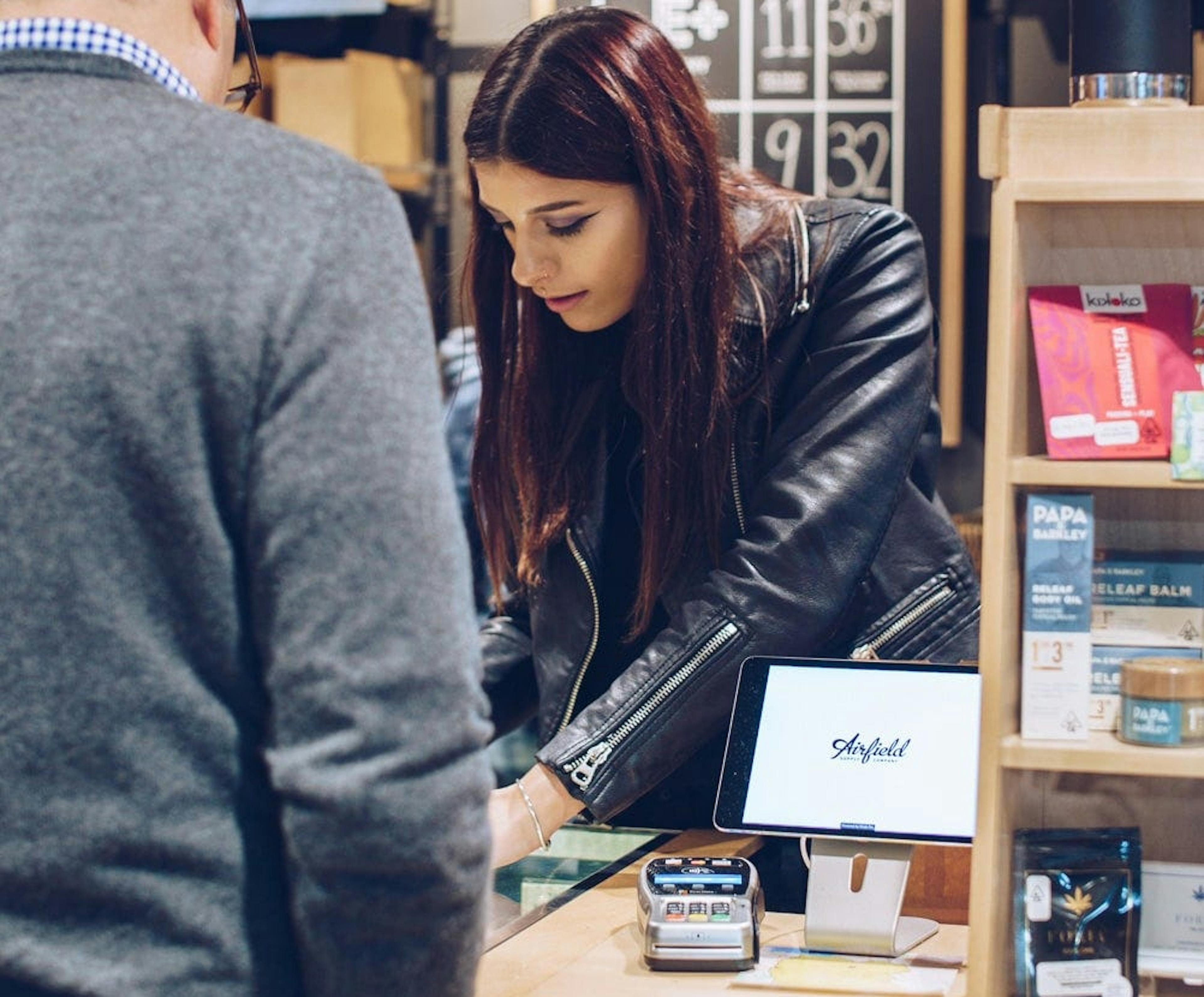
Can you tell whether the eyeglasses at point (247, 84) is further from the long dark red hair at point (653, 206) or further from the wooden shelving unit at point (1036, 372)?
the wooden shelving unit at point (1036, 372)

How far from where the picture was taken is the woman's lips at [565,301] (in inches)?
82.6

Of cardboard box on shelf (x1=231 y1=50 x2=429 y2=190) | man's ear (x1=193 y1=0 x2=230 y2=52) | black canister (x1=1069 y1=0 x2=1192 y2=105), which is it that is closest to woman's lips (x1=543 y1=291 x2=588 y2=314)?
black canister (x1=1069 y1=0 x2=1192 y2=105)

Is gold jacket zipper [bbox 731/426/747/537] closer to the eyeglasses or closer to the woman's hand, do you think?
the woman's hand

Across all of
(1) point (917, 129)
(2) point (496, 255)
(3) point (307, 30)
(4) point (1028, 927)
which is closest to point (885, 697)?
(4) point (1028, 927)

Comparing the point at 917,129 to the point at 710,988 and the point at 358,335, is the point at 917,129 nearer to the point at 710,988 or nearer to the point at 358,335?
the point at 710,988

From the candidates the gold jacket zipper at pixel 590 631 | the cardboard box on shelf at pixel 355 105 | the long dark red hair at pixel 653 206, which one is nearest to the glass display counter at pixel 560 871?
the gold jacket zipper at pixel 590 631

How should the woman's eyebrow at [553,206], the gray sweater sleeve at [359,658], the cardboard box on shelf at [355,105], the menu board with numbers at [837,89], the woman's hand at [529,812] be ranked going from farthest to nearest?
the cardboard box on shelf at [355,105] → the menu board with numbers at [837,89] → the woman's eyebrow at [553,206] → the woman's hand at [529,812] → the gray sweater sleeve at [359,658]

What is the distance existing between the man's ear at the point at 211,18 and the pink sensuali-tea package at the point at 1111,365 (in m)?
0.82

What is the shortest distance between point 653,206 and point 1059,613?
2.33 feet

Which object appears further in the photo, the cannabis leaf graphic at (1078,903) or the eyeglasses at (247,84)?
the cannabis leaf graphic at (1078,903)

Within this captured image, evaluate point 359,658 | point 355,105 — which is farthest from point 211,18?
point 355,105

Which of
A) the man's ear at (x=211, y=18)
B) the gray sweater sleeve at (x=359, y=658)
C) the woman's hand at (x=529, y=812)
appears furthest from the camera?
the woman's hand at (x=529, y=812)

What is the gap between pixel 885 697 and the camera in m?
1.81

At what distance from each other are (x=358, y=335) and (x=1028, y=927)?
96cm
